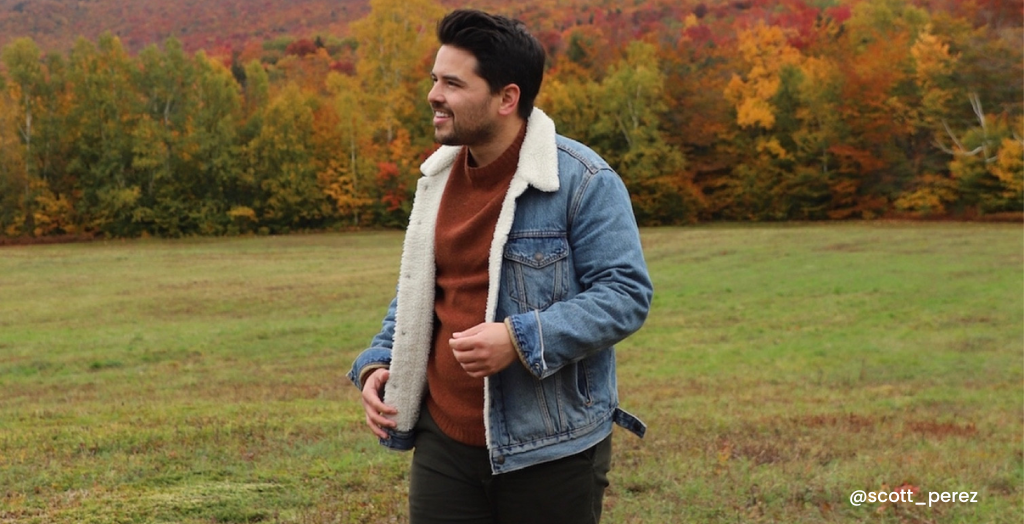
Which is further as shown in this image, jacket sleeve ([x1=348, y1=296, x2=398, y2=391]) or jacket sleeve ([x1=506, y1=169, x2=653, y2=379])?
jacket sleeve ([x1=348, y1=296, x2=398, y2=391])

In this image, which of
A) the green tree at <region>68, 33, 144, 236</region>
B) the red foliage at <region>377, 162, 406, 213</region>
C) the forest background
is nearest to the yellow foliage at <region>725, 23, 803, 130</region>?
the forest background

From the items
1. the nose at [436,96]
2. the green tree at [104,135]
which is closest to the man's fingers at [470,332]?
the nose at [436,96]

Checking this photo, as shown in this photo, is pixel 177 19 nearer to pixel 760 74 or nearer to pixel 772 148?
pixel 760 74

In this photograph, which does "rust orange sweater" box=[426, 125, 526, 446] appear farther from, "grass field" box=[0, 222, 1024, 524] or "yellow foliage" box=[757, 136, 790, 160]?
"yellow foliage" box=[757, 136, 790, 160]

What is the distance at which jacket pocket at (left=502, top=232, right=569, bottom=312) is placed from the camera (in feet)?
8.72

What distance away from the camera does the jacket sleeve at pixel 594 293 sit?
8.23ft

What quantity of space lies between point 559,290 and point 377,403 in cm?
67

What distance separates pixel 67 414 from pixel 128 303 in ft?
44.2

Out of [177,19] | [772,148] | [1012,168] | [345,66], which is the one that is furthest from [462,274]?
[177,19]

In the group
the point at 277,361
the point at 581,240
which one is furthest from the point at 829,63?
the point at 581,240

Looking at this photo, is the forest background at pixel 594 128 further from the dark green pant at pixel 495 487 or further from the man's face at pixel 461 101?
the man's face at pixel 461 101

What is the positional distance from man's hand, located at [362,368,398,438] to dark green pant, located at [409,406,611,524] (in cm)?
11

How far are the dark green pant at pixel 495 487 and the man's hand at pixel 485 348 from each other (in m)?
0.36

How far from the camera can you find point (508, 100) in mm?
2734
